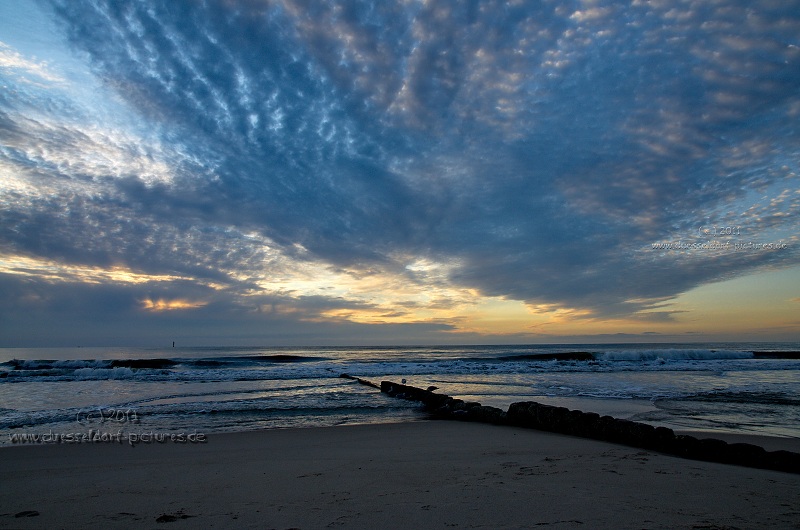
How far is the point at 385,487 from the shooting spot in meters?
5.47

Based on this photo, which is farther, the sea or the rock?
the rock

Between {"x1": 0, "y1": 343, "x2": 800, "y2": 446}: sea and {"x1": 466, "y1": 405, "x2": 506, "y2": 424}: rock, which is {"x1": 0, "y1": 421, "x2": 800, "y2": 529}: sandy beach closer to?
{"x1": 0, "y1": 343, "x2": 800, "y2": 446}: sea

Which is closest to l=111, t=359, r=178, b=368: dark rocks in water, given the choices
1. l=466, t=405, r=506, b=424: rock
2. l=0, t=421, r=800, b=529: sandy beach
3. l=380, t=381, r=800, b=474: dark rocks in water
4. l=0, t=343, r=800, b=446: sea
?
l=0, t=343, r=800, b=446: sea

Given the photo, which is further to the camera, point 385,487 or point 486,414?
point 486,414

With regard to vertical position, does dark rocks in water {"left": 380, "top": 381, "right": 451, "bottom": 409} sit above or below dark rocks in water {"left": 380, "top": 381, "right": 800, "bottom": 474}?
below

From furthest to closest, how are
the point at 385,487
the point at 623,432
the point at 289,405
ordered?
the point at 289,405
the point at 623,432
the point at 385,487

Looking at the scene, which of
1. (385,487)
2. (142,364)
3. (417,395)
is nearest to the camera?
(385,487)

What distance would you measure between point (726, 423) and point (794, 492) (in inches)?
290

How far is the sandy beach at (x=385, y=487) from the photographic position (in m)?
4.26

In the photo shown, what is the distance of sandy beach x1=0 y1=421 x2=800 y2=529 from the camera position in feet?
14.0

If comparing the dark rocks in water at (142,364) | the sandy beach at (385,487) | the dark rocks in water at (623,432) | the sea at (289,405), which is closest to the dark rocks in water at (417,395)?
the sea at (289,405)

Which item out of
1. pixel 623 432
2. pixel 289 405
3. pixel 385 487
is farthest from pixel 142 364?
pixel 623 432

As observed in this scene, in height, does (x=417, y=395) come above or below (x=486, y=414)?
below

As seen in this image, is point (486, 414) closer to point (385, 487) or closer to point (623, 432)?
point (623, 432)
